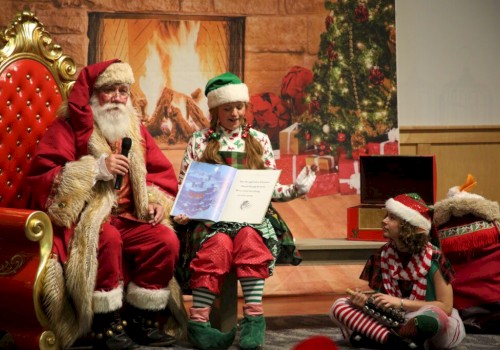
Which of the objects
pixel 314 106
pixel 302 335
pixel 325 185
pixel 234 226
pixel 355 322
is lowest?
pixel 302 335

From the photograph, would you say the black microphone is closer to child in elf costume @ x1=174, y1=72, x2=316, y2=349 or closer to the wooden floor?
child in elf costume @ x1=174, y1=72, x2=316, y2=349

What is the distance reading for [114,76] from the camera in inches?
151

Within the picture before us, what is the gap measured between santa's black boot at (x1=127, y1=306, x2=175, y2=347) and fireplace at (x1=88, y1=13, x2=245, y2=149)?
68.1 inches

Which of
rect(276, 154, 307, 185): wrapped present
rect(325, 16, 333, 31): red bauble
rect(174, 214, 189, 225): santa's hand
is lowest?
rect(174, 214, 189, 225): santa's hand

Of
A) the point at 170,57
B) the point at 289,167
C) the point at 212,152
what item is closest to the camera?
the point at 212,152

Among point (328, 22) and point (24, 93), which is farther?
point (328, 22)

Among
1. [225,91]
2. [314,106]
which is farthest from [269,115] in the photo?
[225,91]

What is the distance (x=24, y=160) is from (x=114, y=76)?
24.7 inches

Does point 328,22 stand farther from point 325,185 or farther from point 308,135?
point 325,185

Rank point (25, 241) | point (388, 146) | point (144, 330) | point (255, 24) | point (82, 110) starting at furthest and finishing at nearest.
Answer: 1. point (388, 146)
2. point (255, 24)
3. point (82, 110)
4. point (144, 330)
5. point (25, 241)

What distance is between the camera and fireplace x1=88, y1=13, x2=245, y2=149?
5156 millimetres

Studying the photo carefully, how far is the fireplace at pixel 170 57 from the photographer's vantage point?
5.16 m

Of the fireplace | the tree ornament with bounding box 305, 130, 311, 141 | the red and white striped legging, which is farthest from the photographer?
the tree ornament with bounding box 305, 130, 311, 141

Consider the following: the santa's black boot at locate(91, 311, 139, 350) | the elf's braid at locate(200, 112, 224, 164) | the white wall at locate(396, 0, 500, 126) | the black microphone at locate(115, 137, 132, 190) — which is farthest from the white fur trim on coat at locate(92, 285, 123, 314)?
the white wall at locate(396, 0, 500, 126)
